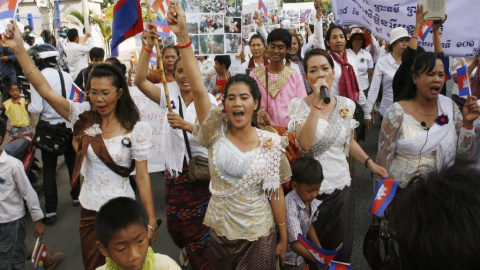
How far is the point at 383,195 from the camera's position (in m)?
2.61

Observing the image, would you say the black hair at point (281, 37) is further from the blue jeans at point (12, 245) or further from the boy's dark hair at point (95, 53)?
the boy's dark hair at point (95, 53)

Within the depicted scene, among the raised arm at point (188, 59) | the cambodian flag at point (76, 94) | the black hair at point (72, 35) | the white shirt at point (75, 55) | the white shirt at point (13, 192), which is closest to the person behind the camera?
the raised arm at point (188, 59)

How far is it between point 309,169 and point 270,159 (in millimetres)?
400

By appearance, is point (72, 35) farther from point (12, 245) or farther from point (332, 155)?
point (332, 155)

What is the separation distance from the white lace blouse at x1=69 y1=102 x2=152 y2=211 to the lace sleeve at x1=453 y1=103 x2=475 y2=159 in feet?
7.08

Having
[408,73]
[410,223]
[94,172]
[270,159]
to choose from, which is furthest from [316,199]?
[410,223]

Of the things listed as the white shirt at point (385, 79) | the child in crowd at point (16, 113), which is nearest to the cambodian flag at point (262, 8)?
the white shirt at point (385, 79)

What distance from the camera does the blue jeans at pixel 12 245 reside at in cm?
319

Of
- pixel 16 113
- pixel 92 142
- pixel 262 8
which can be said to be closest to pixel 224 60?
pixel 262 8

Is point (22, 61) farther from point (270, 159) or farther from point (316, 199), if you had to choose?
point (316, 199)

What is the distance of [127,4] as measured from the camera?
A: 3186 millimetres

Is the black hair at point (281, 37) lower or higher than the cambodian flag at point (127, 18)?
lower

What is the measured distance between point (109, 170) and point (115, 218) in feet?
2.64

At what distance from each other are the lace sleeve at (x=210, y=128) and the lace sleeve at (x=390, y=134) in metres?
1.26
